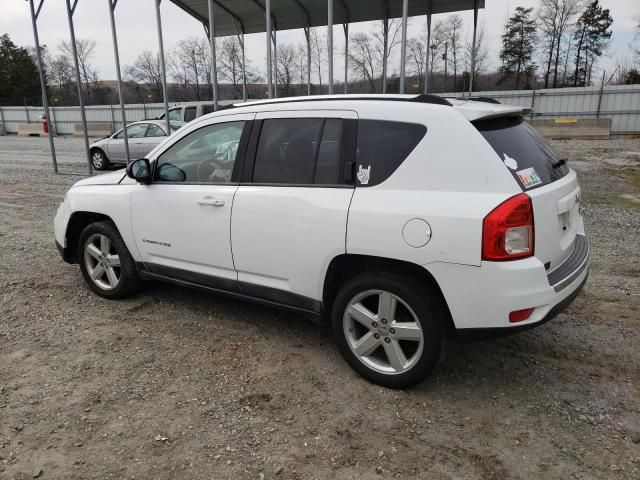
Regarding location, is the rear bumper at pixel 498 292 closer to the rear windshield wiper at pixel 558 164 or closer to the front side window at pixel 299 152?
the rear windshield wiper at pixel 558 164

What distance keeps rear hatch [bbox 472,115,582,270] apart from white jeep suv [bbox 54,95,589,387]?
0.05 ft

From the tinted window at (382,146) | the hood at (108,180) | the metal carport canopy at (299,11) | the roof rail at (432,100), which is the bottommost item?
the hood at (108,180)

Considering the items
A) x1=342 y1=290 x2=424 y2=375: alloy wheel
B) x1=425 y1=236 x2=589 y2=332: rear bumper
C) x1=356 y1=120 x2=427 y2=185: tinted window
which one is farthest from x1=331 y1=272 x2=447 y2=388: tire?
x1=356 y1=120 x2=427 y2=185: tinted window

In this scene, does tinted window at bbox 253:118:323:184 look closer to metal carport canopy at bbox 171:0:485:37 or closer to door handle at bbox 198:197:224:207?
door handle at bbox 198:197:224:207

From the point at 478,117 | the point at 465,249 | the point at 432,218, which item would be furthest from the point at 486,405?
the point at 478,117

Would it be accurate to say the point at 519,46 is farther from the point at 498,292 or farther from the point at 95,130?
the point at 498,292

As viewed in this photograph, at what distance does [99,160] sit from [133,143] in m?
1.69

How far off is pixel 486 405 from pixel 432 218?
1266 millimetres

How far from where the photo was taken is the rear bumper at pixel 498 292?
261 cm

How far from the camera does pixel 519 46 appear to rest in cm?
4859

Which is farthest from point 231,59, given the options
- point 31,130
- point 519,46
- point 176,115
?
point 519,46

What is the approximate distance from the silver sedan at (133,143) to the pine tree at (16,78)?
5304 cm

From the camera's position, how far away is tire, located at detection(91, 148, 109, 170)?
15141 mm

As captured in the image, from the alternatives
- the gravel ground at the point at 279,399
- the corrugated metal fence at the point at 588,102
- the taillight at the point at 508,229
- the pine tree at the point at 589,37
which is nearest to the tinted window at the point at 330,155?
Result: the taillight at the point at 508,229
